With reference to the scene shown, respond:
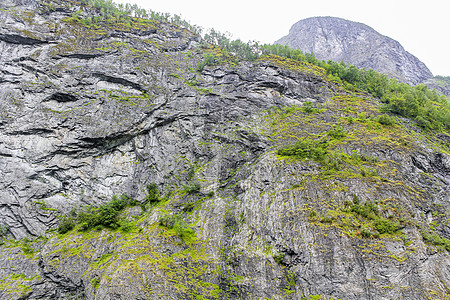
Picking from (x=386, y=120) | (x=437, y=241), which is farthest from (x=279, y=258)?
(x=386, y=120)

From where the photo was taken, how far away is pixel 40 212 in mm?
26328

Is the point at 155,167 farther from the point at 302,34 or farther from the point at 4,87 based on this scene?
the point at 302,34

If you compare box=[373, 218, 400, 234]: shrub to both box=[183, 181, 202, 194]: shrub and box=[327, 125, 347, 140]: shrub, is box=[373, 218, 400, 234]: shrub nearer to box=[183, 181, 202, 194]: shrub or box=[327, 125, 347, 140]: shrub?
box=[327, 125, 347, 140]: shrub

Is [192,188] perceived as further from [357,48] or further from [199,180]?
[357,48]

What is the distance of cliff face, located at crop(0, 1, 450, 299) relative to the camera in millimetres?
19812

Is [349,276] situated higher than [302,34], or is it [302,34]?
[302,34]

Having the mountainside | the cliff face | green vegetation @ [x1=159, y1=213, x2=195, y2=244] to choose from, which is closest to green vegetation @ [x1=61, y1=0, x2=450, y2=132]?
the cliff face

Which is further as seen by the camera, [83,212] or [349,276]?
[83,212]

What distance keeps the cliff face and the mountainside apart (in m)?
63.0

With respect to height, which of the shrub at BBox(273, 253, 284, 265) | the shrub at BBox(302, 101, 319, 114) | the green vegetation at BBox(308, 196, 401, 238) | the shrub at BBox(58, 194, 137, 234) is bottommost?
the shrub at BBox(58, 194, 137, 234)

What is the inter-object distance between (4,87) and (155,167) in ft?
75.3

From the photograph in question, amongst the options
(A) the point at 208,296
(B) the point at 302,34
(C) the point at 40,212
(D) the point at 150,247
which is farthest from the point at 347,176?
(B) the point at 302,34

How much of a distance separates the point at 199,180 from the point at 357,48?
104592 millimetres

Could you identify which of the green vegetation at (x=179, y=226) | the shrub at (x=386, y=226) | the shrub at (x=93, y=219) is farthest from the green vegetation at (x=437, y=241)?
the shrub at (x=93, y=219)
